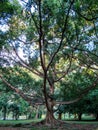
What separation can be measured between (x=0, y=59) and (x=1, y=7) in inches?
227

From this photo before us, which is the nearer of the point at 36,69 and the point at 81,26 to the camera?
the point at 81,26

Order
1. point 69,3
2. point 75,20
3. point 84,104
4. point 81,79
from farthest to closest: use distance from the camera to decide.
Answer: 1. point 84,104
2. point 81,79
3. point 75,20
4. point 69,3

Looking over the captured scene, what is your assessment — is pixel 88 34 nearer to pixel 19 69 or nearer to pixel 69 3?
pixel 69 3

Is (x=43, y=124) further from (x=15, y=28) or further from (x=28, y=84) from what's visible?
(x=15, y=28)

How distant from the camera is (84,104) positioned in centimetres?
1950

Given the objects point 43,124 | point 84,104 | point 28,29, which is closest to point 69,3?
point 28,29

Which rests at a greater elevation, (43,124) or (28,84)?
(28,84)

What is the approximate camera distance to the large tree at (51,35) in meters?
8.20

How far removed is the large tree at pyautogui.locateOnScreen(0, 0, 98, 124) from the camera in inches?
323

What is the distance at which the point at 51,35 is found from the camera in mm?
12383

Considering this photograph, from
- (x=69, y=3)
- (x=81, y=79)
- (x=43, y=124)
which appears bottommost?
(x=43, y=124)

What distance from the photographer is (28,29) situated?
13.3 metres

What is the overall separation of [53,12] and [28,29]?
198 inches

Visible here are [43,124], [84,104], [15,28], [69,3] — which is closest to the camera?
[69,3]
